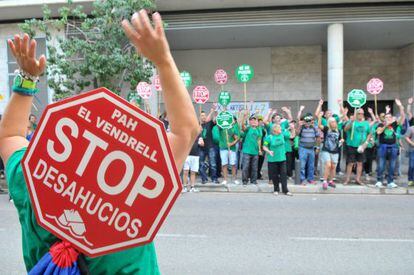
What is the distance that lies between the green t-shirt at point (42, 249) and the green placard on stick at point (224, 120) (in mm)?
9885

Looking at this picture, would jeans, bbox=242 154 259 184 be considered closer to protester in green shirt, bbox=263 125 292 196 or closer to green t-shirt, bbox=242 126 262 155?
green t-shirt, bbox=242 126 262 155

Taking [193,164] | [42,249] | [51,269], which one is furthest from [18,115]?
[193,164]

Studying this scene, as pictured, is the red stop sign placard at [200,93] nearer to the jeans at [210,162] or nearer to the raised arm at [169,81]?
the jeans at [210,162]

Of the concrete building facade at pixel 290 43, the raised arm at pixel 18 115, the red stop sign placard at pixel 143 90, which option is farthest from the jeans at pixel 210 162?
the raised arm at pixel 18 115

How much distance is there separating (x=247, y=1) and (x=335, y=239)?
10.8 metres

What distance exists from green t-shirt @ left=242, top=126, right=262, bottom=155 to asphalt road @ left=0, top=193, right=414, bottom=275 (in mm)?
2191

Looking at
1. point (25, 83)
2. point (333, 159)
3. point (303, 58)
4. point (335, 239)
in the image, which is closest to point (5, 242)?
point (335, 239)

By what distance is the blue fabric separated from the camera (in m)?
1.22

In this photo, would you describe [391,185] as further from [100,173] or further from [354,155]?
[100,173]

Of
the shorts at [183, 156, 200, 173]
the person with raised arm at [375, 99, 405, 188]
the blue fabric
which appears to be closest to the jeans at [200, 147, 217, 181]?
the shorts at [183, 156, 200, 173]

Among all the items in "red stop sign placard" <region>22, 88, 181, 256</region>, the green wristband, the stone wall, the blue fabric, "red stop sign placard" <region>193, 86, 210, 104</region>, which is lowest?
the blue fabric

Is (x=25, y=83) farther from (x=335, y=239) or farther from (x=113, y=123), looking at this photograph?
(x=335, y=239)

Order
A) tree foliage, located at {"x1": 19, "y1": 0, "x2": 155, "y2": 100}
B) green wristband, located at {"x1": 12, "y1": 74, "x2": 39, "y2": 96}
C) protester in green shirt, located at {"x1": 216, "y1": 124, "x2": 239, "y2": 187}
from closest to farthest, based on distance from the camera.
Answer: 1. green wristband, located at {"x1": 12, "y1": 74, "x2": 39, "y2": 96}
2. protester in green shirt, located at {"x1": 216, "y1": 124, "x2": 239, "y2": 187}
3. tree foliage, located at {"x1": 19, "y1": 0, "x2": 155, "y2": 100}

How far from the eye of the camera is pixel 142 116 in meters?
1.17
